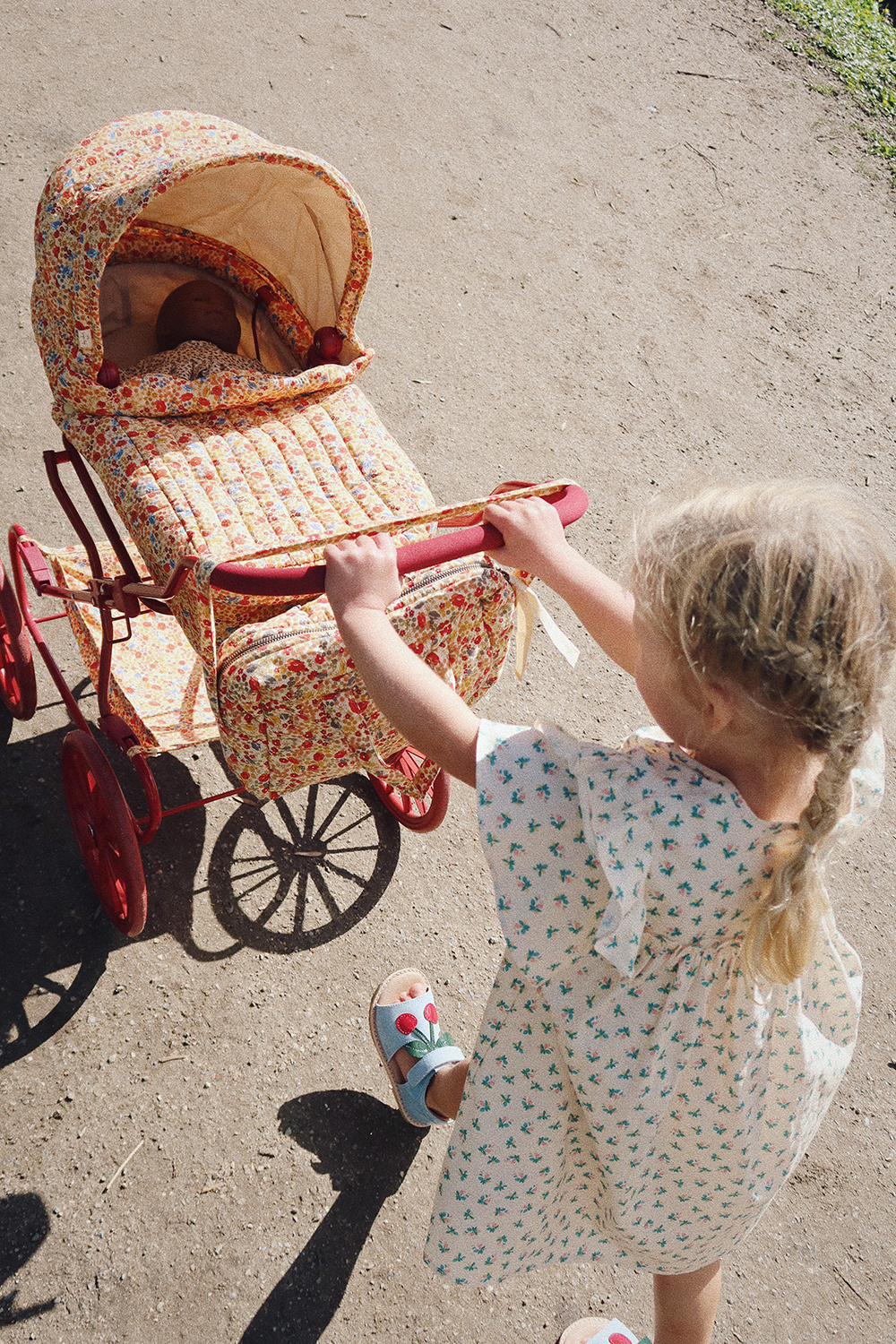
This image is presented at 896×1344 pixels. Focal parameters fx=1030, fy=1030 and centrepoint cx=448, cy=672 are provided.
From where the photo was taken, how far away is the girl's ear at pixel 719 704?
1273 millimetres

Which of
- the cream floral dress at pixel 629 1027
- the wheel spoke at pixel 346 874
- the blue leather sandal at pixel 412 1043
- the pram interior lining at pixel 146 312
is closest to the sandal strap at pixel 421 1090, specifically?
the blue leather sandal at pixel 412 1043

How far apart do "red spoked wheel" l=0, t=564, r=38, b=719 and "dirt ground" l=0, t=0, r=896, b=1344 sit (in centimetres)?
13

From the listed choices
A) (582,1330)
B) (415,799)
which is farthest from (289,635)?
(582,1330)

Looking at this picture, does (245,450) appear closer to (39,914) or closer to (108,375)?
(108,375)

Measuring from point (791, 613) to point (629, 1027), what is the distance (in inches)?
25.7

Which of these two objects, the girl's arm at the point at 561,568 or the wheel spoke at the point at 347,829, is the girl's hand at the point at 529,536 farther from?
the wheel spoke at the point at 347,829

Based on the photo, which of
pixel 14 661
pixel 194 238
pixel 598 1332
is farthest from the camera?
pixel 14 661

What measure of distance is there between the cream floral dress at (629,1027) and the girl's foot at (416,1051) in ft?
1.13

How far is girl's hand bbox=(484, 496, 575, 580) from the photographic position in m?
1.60

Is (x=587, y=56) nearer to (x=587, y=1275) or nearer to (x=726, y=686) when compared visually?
(x=726, y=686)

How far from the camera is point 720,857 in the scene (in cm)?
132

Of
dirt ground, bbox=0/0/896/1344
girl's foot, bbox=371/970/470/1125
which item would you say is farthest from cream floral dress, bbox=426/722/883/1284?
dirt ground, bbox=0/0/896/1344

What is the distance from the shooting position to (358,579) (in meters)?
1.45

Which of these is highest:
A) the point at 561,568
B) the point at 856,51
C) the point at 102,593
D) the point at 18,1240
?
the point at 856,51
